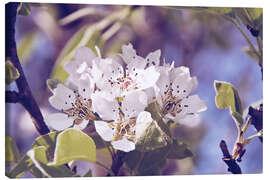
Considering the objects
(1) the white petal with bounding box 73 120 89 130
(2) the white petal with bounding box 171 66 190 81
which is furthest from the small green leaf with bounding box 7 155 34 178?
(2) the white petal with bounding box 171 66 190 81

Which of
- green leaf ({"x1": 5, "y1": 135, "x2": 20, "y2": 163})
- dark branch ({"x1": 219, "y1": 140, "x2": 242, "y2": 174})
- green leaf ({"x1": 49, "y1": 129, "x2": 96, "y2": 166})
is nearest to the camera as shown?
green leaf ({"x1": 49, "y1": 129, "x2": 96, "y2": 166})

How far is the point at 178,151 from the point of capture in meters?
1.63

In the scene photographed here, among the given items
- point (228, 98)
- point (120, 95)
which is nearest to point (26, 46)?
point (120, 95)

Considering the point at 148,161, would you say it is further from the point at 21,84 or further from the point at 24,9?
the point at 24,9

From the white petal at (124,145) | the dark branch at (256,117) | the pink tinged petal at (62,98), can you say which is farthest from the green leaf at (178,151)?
the pink tinged petal at (62,98)

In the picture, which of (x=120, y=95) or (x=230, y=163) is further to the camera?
(x=230, y=163)

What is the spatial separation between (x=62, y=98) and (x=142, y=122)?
11.1 inches

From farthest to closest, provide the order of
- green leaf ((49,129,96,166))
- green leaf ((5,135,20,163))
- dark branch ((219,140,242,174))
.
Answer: dark branch ((219,140,242,174))
green leaf ((5,135,20,163))
green leaf ((49,129,96,166))

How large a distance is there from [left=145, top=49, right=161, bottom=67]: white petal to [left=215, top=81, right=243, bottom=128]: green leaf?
23 cm

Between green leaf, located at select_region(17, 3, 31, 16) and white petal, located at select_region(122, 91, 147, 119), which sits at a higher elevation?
green leaf, located at select_region(17, 3, 31, 16)

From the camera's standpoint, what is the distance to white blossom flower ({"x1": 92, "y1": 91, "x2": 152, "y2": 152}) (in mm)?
1476

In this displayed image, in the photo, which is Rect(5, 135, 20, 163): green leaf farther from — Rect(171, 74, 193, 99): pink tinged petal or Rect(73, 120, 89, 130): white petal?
Rect(171, 74, 193, 99): pink tinged petal

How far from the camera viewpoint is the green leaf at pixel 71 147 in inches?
56.9

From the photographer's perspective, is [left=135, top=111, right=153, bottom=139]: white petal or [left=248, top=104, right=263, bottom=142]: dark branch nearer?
[left=135, top=111, right=153, bottom=139]: white petal
